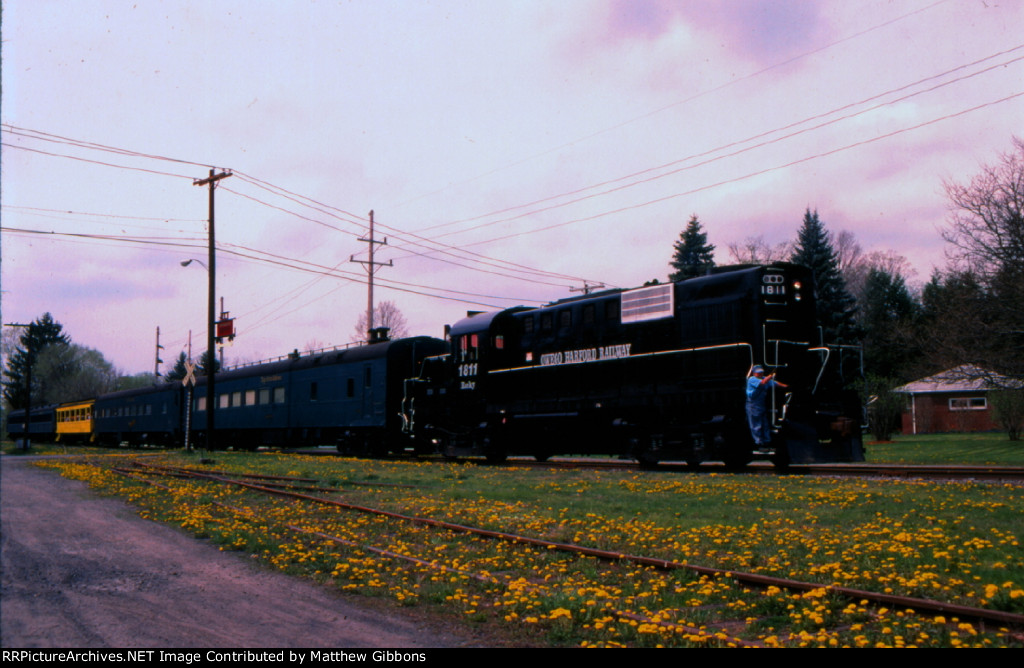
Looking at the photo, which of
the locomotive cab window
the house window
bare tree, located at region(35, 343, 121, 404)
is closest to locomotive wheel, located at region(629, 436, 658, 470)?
the locomotive cab window

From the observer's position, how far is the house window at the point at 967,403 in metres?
47.9

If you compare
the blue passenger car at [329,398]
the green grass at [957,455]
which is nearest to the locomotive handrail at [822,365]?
the green grass at [957,455]

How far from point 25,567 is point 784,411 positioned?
12.5m

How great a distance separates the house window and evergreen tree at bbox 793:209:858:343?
8.19 metres

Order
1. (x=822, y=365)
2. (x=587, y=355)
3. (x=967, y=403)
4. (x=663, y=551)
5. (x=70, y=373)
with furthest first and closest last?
1. (x=70, y=373)
2. (x=967, y=403)
3. (x=587, y=355)
4. (x=822, y=365)
5. (x=663, y=551)

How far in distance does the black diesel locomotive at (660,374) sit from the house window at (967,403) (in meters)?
39.2

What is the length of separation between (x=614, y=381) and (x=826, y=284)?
1420 inches

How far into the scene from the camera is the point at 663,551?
306 inches

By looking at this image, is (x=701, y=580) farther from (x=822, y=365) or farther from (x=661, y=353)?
(x=661, y=353)

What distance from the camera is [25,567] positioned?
783 cm

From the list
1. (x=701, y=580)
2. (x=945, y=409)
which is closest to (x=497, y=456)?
(x=701, y=580)

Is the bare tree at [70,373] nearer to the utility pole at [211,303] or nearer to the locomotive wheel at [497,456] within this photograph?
the utility pole at [211,303]

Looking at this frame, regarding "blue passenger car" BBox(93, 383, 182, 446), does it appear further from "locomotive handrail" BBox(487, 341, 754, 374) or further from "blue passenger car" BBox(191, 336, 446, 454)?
"locomotive handrail" BBox(487, 341, 754, 374)

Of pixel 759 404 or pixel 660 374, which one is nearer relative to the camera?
pixel 759 404
